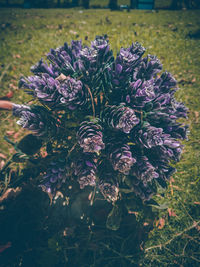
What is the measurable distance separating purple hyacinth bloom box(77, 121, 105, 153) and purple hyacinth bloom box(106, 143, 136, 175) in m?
0.12

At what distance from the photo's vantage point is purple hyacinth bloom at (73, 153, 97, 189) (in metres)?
1.12

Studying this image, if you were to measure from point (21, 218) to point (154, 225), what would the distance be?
4.11 ft

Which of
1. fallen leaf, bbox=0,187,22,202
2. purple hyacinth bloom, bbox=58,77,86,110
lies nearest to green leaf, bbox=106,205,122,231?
purple hyacinth bloom, bbox=58,77,86,110

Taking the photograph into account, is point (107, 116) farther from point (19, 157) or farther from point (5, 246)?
point (5, 246)

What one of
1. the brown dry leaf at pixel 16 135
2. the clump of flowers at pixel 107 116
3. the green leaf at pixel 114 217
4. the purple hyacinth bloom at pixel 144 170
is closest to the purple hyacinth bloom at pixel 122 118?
the clump of flowers at pixel 107 116

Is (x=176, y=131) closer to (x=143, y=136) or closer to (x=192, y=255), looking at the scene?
(x=143, y=136)

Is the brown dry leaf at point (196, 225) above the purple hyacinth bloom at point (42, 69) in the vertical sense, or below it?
below

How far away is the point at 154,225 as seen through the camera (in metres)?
1.79

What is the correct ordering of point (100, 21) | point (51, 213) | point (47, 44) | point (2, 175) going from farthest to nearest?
point (100, 21)
point (47, 44)
point (2, 175)
point (51, 213)

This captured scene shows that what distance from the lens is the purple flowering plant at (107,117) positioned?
1108 mm

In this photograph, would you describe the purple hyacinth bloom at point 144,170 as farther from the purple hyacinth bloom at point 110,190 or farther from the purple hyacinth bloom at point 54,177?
the purple hyacinth bloom at point 54,177

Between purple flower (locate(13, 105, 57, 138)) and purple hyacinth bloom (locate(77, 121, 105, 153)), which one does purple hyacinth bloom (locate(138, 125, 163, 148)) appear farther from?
purple flower (locate(13, 105, 57, 138))

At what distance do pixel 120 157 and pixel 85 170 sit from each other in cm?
24

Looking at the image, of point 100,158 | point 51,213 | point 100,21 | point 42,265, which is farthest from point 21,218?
point 100,21
